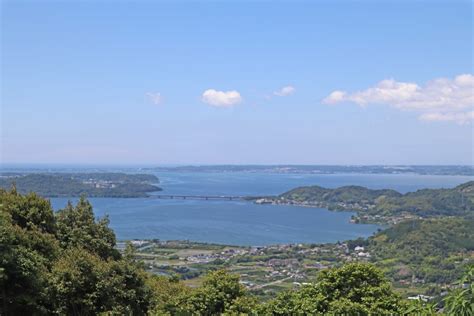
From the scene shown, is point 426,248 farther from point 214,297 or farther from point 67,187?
point 67,187

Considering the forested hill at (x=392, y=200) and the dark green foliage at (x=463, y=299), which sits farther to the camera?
the forested hill at (x=392, y=200)

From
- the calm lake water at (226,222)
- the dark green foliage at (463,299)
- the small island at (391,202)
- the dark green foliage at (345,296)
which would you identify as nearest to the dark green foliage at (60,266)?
the dark green foliage at (345,296)

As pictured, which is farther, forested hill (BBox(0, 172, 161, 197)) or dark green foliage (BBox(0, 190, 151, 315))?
forested hill (BBox(0, 172, 161, 197))

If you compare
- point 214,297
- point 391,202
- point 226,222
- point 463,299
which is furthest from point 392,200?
point 463,299

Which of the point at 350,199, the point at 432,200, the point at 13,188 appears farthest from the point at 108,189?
the point at 13,188

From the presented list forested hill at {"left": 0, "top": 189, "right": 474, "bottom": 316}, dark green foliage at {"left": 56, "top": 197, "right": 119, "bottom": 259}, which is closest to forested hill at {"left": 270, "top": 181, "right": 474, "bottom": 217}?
forested hill at {"left": 0, "top": 189, "right": 474, "bottom": 316}

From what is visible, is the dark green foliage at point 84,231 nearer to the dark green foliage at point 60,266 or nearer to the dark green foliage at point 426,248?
the dark green foliage at point 60,266

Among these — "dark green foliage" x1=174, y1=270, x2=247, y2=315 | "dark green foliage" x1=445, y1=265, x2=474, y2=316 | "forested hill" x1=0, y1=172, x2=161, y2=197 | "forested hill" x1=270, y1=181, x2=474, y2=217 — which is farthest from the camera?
"forested hill" x1=0, y1=172, x2=161, y2=197

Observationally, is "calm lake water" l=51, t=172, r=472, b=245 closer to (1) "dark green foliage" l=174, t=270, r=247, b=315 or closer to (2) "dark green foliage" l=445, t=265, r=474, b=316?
(1) "dark green foliage" l=174, t=270, r=247, b=315
